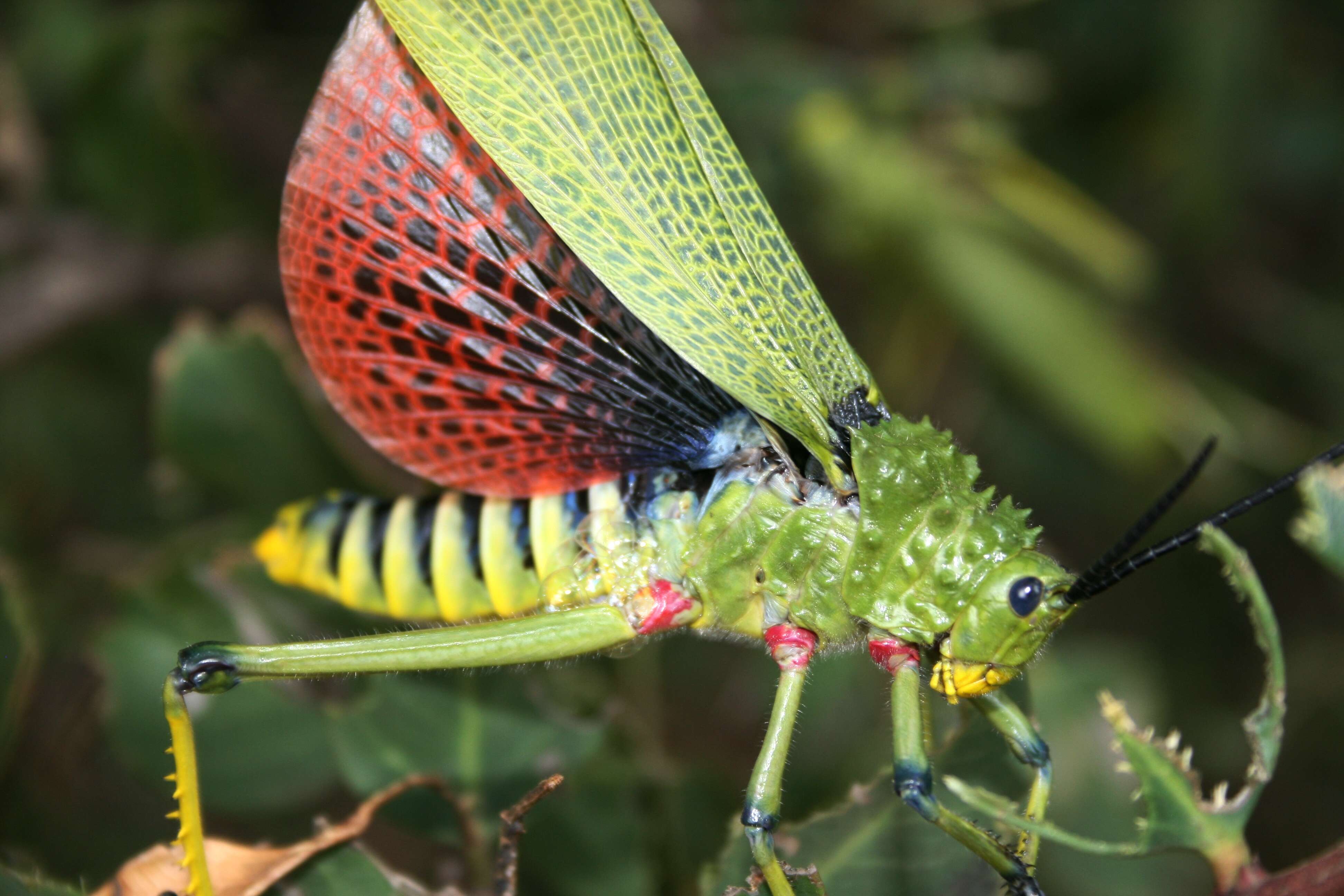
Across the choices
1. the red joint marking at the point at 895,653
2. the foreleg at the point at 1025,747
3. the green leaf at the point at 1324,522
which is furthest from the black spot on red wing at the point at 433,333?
the green leaf at the point at 1324,522

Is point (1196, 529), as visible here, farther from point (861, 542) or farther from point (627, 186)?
point (627, 186)

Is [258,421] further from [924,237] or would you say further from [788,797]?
[924,237]

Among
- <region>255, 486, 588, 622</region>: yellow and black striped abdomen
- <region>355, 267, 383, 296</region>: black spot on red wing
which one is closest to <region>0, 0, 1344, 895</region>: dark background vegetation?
<region>255, 486, 588, 622</region>: yellow and black striped abdomen

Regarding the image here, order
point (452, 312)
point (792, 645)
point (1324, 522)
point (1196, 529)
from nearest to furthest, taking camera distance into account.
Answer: point (1324, 522), point (1196, 529), point (792, 645), point (452, 312)

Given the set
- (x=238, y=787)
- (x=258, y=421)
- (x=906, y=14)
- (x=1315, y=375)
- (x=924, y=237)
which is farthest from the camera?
(x=1315, y=375)

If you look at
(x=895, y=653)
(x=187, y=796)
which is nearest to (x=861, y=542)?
(x=895, y=653)

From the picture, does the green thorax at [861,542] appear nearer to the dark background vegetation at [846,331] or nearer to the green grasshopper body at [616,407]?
the green grasshopper body at [616,407]

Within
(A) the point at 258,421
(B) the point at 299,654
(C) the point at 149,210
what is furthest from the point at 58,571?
(B) the point at 299,654
